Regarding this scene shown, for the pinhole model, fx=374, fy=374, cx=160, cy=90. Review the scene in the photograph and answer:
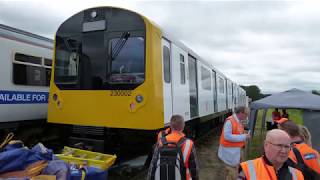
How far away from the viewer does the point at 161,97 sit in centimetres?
689

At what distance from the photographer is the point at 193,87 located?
9.83 m

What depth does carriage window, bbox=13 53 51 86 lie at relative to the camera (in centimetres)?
795

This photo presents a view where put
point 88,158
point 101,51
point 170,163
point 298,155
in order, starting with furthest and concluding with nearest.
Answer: point 101,51, point 88,158, point 170,163, point 298,155

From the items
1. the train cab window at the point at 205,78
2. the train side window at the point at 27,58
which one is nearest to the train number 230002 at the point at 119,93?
the train side window at the point at 27,58

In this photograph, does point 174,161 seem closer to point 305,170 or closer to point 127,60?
point 305,170

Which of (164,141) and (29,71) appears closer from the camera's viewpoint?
(164,141)

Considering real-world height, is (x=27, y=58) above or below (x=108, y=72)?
above

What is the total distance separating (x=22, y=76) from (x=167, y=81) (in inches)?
126

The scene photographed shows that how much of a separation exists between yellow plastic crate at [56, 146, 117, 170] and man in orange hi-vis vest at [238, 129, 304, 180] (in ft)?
8.70

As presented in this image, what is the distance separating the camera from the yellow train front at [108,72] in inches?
265

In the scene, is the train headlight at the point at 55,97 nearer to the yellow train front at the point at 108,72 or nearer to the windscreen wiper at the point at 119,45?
the yellow train front at the point at 108,72

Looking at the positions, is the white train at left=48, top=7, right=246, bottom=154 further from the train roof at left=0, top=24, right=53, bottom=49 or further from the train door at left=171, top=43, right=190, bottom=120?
the train roof at left=0, top=24, right=53, bottom=49

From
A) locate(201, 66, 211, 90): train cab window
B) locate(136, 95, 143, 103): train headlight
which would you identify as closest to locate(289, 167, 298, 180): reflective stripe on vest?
locate(136, 95, 143, 103): train headlight

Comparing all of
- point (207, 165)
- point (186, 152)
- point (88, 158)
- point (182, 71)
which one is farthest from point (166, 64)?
point (186, 152)
